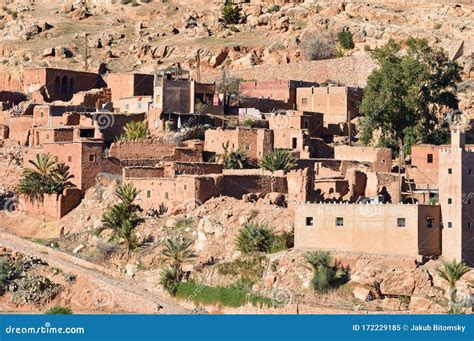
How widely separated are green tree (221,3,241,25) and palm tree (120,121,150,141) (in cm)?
2602

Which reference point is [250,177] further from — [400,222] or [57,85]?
[57,85]

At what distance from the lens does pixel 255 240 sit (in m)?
52.4

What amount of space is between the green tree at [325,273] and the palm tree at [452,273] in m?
2.86

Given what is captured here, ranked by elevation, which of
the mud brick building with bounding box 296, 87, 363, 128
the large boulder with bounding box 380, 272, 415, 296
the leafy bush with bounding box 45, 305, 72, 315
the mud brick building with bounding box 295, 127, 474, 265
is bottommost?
the leafy bush with bounding box 45, 305, 72, 315

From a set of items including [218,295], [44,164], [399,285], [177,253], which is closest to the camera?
[399,285]

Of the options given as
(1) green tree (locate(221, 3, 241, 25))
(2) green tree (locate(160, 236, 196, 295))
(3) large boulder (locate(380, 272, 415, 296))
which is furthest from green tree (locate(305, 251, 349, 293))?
(1) green tree (locate(221, 3, 241, 25))

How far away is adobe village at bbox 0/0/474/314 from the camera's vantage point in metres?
50.5

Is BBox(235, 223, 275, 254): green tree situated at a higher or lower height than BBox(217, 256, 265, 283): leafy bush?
higher

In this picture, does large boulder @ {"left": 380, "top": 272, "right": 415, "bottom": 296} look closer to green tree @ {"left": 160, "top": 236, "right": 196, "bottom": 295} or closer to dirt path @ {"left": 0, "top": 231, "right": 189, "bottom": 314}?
dirt path @ {"left": 0, "top": 231, "right": 189, "bottom": 314}

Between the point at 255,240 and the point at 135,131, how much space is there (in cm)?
1167

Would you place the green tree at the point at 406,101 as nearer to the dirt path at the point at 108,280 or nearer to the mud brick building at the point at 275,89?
the mud brick building at the point at 275,89

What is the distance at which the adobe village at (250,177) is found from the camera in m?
50.5

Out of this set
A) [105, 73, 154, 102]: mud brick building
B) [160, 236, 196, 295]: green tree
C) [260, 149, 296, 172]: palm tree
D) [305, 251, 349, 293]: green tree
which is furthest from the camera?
[105, 73, 154, 102]: mud brick building

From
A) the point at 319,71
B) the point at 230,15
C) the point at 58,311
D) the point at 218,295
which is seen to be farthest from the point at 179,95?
the point at 230,15
